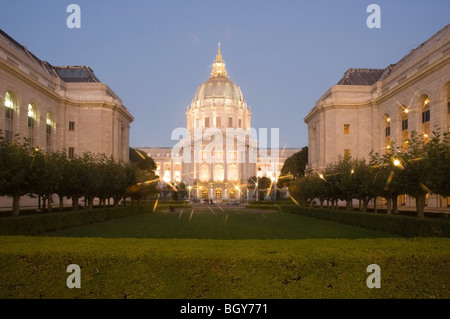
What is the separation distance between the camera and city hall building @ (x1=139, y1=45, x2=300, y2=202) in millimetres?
106875

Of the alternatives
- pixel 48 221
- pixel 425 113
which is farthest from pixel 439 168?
pixel 425 113

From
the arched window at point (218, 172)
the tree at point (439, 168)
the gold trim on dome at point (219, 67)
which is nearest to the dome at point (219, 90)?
the gold trim on dome at point (219, 67)

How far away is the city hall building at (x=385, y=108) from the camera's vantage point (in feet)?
126

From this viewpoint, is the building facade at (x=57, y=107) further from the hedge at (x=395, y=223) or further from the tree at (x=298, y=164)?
the tree at (x=298, y=164)

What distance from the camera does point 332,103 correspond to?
58156mm

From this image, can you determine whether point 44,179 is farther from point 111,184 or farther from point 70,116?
point 70,116

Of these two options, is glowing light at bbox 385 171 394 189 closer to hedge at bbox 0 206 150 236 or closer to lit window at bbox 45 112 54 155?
hedge at bbox 0 206 150 236

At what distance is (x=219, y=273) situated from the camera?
280 inches

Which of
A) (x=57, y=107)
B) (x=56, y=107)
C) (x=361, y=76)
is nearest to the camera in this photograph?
(x=56, y=107)

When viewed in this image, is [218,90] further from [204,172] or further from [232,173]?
[232,173]

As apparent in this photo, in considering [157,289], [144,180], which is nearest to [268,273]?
[157,289]

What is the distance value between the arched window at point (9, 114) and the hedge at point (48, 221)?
16.6 m

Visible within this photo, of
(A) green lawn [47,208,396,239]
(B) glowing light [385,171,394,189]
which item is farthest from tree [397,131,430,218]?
(A) green lawn [47,208,396,239]

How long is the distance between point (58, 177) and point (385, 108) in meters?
42.1
